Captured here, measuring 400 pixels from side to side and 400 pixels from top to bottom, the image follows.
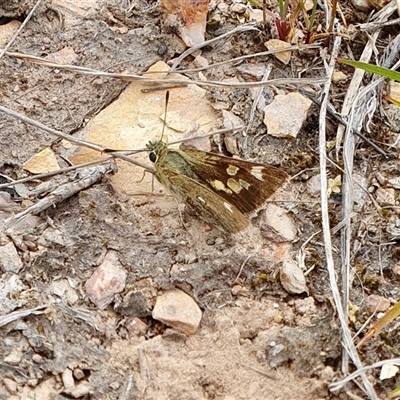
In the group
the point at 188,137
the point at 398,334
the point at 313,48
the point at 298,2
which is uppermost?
the point at 298,2

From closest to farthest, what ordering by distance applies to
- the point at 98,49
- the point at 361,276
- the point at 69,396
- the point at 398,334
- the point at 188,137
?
the point at 69,396 → the point at 398,334 → the point at 361,276 → the point at 188,137 → the point at 98,49

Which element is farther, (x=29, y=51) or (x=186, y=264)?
(x=29, y=51)

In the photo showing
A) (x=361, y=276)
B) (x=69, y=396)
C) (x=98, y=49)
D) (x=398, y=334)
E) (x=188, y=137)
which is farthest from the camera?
(x=98, y=49)

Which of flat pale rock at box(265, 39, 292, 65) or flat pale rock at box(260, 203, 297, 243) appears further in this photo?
flat pale rock at box(265, 39, 292, 65)

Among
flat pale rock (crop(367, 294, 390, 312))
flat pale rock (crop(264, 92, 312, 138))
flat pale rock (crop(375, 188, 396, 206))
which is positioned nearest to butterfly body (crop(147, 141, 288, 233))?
flat pale rock (crop(264, 92, 312, 138))

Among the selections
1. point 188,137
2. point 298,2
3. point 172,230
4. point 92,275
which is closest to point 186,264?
point 172,230

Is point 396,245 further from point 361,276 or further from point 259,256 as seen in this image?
point 259,256

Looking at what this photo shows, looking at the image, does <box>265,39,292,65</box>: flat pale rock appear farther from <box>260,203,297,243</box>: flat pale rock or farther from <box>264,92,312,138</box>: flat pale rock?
<box>260,203,297,243</box>: flat pale rock
